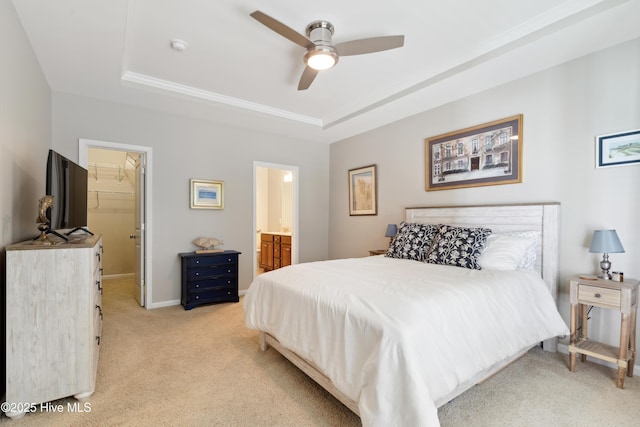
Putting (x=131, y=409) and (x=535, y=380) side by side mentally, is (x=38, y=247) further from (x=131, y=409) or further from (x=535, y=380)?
(x=535, y=380)

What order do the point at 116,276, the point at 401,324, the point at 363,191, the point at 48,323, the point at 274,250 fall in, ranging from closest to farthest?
the point at 401,324 < the point at 48,323 < the point at 363,191 < the point at 116,276 < the point at 274,250

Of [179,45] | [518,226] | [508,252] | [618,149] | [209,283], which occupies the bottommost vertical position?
[209,283]

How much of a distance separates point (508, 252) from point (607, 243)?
64 centimetres

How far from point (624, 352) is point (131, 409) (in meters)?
3.31

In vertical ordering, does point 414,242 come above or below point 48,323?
above

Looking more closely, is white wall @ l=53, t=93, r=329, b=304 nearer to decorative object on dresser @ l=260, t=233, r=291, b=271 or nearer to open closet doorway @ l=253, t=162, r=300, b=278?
open closet doorway @ l=253, t=162, r=300, b=278

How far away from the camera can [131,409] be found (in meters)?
1.88

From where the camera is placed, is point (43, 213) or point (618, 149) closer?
point (43, 213)

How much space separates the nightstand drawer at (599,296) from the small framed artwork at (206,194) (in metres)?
4.14

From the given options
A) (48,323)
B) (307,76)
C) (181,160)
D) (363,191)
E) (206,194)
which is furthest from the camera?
(363,191)

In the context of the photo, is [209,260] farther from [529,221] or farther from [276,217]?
[529,221]

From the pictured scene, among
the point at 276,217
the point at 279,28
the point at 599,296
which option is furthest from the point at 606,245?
the point at 276,217

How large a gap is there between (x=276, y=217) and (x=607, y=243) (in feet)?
19.4

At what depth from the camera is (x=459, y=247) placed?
9.25 feet
